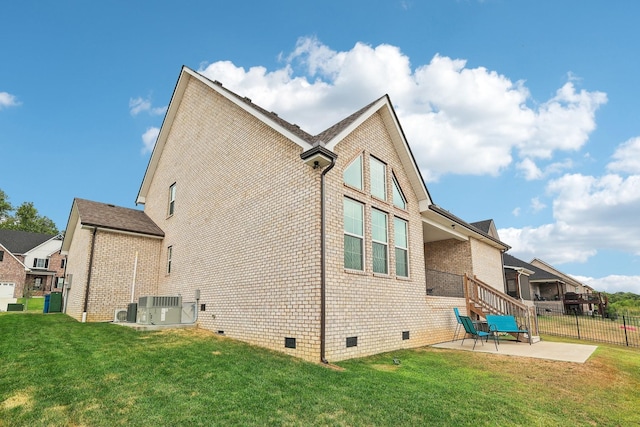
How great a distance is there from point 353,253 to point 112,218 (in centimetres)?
1160

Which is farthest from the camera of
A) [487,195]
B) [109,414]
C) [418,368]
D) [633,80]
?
[487,195]

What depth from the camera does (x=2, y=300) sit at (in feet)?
85.5

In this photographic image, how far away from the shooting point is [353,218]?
936cm

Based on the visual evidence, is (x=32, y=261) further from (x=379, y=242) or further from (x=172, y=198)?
(x=379, y=242)

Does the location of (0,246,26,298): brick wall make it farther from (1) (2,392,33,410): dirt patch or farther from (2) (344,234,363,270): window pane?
(2) (344,234,363,270): window pane

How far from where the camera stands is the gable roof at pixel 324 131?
8.89m

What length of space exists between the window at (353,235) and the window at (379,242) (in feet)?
2.09

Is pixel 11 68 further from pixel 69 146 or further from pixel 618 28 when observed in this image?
pixel 618 28

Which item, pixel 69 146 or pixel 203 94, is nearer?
pixel 203 94

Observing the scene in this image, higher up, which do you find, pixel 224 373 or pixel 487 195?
pixel 487 195

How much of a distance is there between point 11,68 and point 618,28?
29044 millimetres

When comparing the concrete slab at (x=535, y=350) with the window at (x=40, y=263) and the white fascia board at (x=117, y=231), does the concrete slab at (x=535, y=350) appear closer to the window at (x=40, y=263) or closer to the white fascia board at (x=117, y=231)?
the white fascia board at (x=117, y=231)

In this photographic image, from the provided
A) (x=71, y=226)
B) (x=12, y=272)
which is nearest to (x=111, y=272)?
(x=71, y=226)

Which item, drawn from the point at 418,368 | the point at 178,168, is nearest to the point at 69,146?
the point at 178,168
